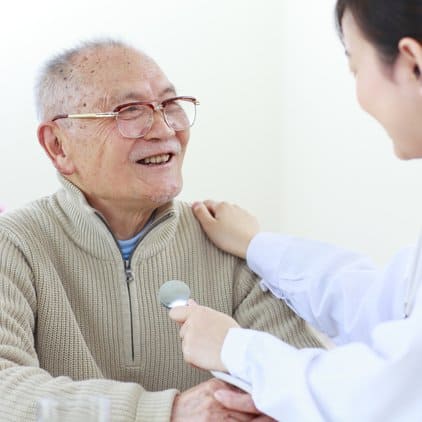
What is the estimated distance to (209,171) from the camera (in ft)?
10.4

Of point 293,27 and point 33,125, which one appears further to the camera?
point 293,27

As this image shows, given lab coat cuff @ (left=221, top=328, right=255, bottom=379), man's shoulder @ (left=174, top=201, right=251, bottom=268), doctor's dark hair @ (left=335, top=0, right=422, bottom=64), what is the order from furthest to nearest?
man's shoulder @ (left=174, top=201, right=251, bottom=268), lab coat cuff @ (left=221, top=328, right=255, bottom=379), doctor's dark hair @ (left=335, top=0, right=422, bottom=64)

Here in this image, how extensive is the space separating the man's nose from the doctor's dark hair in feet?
2.02

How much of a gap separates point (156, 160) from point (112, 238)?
8.0 inches

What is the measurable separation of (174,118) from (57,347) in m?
0.57

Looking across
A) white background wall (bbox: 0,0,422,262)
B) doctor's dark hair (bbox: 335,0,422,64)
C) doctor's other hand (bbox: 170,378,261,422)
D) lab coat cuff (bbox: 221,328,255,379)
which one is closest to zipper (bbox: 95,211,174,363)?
doctor's other hand (bbox: 170,378,261,422)

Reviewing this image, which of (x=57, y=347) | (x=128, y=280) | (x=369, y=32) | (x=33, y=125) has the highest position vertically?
(x=369, y=32)

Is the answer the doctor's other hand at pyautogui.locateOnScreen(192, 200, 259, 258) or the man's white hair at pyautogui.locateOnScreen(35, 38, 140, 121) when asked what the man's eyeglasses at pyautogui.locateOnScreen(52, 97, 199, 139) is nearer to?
the man's white hair at pyautogui.locateOnScreen(35, 38, 140, 121)

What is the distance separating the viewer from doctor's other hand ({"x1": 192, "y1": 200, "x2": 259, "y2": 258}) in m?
1.57

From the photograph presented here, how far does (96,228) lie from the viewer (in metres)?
1.51

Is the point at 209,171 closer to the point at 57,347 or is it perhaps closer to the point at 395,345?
the point at 57,347

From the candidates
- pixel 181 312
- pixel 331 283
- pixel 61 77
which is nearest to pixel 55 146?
pixel 61 77

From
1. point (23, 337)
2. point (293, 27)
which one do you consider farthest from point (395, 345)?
point (293, 27)

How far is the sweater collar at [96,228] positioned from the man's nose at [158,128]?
18 centimetres
